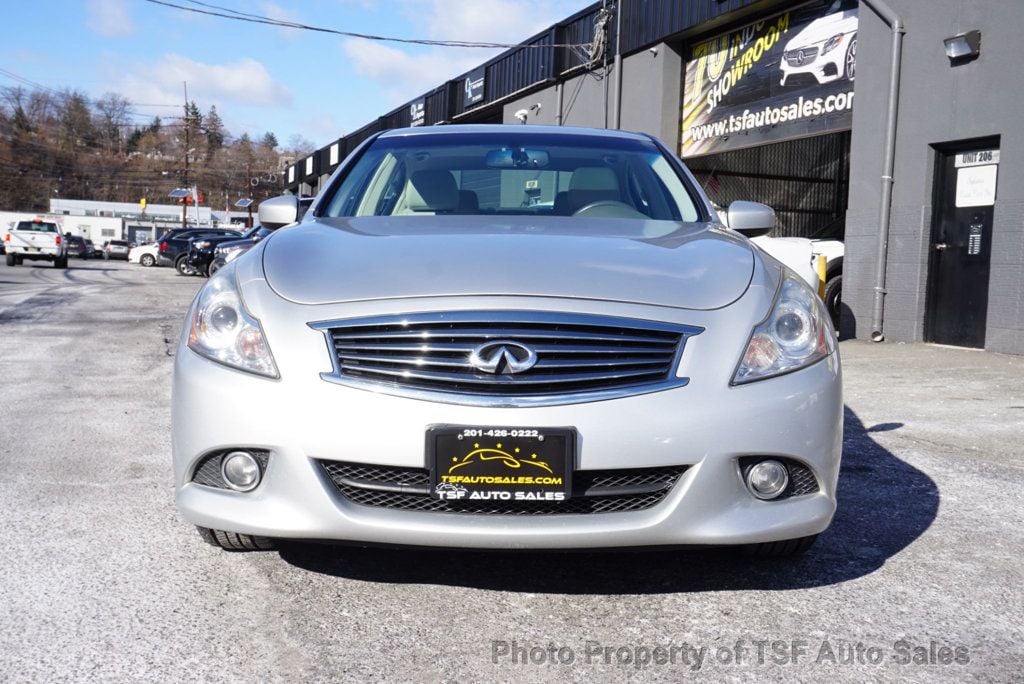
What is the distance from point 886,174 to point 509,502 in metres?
10.1

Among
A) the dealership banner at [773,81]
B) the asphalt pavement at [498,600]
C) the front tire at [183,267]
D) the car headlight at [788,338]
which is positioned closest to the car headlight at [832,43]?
the dealership banner at [773,81]

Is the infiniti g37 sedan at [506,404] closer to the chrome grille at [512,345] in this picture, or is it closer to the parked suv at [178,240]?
the chrome grille at [512,345]

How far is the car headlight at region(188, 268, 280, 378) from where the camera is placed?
2.50 m

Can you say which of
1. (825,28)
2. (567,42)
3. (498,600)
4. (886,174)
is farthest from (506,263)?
(567,42)

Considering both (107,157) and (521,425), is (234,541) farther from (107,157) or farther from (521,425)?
(107,157)

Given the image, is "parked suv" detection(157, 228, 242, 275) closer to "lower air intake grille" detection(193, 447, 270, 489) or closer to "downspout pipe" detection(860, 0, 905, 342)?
"downspout pipe" detection(860, 0, 905, 342)

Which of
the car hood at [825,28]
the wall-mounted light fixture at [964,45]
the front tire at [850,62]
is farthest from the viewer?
the car hood at [825,28]

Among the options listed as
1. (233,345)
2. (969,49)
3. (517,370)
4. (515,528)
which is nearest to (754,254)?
(517,370)

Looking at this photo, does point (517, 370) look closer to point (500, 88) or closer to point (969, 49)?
point (969, 49)

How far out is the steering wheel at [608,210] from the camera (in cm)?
375

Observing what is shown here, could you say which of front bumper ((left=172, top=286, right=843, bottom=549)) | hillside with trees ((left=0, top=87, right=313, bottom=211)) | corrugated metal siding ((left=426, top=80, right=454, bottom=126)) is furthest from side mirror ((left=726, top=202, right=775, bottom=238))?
hillside with trees ((left=0, top=87, right=313, bottom=211))

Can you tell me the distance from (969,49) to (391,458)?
9631 millimetres

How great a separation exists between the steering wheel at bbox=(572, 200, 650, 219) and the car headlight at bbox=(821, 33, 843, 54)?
33.2ft

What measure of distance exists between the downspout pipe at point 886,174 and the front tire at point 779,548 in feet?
29.1
